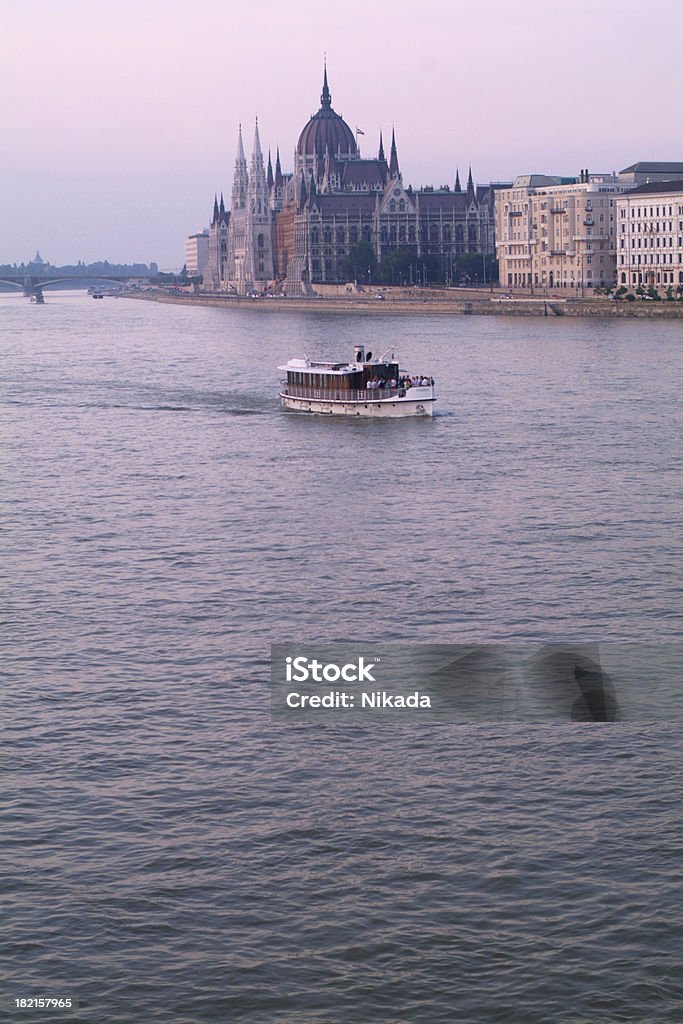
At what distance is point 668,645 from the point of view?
2114cm

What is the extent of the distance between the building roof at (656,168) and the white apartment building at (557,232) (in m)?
2.13

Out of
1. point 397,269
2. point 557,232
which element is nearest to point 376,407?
point 557,232

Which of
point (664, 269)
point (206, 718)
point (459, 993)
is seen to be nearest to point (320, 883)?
point (459, 993)

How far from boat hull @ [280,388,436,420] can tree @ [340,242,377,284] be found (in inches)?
5305

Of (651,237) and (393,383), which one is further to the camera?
(651,237)

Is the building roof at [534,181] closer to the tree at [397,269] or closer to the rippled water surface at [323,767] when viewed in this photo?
the tree at [397,269]

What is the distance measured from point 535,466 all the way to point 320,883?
25.2 meters

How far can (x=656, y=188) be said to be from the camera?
123375 millimetres

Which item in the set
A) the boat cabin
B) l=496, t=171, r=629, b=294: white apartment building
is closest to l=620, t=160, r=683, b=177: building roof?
l=496, t=171, r=629, b=294: white apartment building

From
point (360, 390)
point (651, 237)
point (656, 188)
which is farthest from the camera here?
point (656, 188)

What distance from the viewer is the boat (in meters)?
52.0
